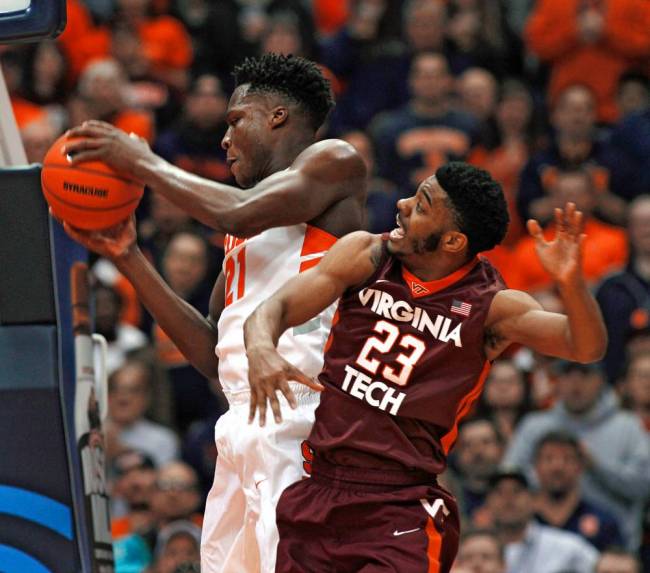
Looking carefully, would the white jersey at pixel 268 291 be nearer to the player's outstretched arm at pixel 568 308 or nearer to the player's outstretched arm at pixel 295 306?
the player's outstretched arm at pixel 295 306

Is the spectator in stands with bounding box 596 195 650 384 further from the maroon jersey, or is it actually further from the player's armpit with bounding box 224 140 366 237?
the maroon jersey

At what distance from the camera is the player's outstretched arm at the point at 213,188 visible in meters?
4.64

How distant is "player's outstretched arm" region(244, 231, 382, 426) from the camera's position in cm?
409

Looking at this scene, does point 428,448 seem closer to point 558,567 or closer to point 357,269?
point 357,269

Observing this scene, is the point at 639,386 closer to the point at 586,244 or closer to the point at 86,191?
the point at 586,244

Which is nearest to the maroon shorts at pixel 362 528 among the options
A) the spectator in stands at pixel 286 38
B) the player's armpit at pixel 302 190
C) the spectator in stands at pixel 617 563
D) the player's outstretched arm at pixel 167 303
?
the player's armpit at pixel 302 190

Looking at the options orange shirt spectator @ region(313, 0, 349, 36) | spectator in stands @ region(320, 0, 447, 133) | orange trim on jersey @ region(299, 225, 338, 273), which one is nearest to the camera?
orange trim on jersey @ region(299, 225, 338, 273)

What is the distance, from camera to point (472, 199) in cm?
445

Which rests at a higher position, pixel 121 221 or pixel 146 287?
pixel 121 221

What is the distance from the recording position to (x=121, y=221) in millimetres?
4926

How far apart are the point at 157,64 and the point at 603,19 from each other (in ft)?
12.8

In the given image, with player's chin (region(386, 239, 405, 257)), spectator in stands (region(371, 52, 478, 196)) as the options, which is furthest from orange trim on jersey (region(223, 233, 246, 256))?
spectator in stands (region(371, 52, 478, 196))

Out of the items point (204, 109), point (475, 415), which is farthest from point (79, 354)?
point (204, 109)

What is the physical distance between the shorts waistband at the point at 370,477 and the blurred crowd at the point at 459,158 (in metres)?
3.35
